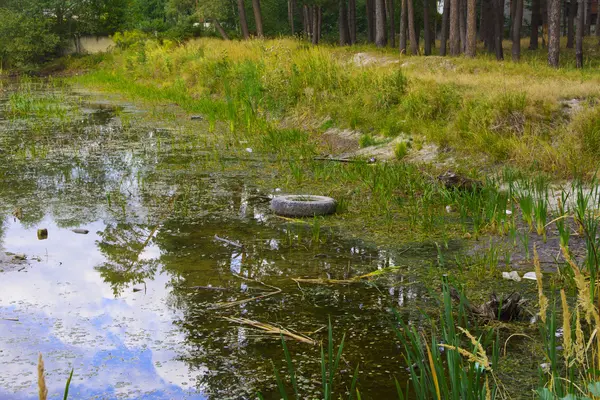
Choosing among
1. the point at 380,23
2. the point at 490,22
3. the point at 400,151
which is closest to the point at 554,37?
the point at 380,23

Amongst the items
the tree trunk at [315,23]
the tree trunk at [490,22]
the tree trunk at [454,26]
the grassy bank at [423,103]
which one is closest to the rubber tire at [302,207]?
the grassy bank at [423,103]

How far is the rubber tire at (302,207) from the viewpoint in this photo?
7.59 m

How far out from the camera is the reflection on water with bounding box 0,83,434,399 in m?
3.99

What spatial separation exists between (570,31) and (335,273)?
3223 cm

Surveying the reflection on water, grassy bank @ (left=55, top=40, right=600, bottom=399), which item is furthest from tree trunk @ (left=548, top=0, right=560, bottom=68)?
the reflection on water

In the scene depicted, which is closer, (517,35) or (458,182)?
(458,182)

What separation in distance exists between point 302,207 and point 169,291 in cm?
253

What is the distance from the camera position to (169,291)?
5371 millimetres

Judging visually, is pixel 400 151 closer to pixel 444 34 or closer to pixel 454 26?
pixel 454 26

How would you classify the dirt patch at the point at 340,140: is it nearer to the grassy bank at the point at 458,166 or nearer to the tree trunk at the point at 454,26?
the grassy bank at the point at 458,166

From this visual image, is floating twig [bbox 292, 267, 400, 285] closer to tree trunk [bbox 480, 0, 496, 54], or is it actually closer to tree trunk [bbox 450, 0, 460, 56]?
tree trunk [bbox 450, 0, 460, 56]

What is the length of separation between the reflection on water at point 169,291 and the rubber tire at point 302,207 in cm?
23

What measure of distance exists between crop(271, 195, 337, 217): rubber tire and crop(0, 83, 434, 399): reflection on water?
0.76 ft

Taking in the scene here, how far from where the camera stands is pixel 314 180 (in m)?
9.58
